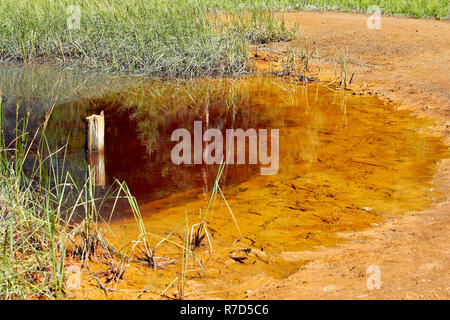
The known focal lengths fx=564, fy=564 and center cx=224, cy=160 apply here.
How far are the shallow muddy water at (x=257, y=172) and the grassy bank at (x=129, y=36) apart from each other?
0.80 meters

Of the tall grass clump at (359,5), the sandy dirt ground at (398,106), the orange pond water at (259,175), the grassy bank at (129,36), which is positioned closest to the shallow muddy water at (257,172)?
the orange pond water at (259,175)

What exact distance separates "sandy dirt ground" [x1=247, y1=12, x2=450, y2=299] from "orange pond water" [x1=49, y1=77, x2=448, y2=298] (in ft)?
0.61

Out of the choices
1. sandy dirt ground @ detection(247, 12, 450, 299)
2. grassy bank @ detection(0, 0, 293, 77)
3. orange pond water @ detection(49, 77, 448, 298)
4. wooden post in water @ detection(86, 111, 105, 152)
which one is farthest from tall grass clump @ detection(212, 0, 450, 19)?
wooden post in water @ detection(86, 111, 105, 152)

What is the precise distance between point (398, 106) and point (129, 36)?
4.84 metres

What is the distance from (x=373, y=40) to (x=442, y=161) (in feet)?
20.0

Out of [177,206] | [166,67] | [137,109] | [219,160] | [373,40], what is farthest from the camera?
[373,40]

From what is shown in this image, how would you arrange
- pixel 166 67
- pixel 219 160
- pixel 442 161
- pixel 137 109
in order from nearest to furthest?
pixel 442 161 < pixel 219 160 < pixel 137 109 < pixel 166 67

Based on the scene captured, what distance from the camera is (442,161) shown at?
18.6ft

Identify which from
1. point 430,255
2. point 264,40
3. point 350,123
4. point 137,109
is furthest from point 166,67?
point 430,255

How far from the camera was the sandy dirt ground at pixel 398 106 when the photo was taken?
10.8 feet

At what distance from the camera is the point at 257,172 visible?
569cm

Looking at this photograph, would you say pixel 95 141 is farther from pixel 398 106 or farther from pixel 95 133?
pixel 398 106

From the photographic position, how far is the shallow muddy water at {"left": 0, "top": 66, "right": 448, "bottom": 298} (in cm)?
392
